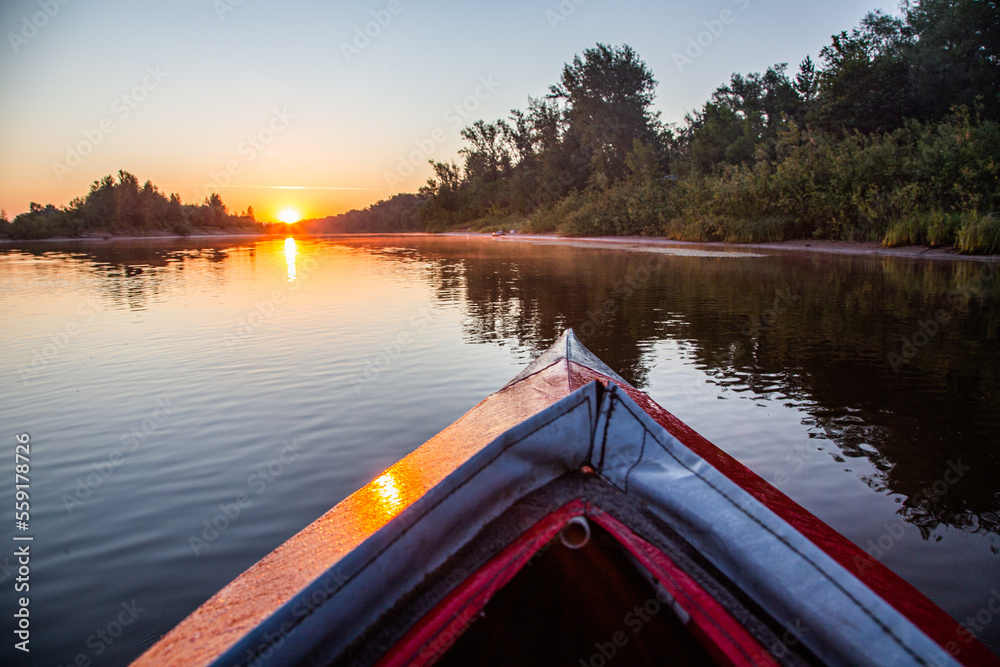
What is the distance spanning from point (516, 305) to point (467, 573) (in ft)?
30.5

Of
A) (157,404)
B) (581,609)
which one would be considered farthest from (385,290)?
(581,609)

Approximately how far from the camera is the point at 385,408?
505 cm

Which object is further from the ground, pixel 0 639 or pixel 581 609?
pixel 581 609

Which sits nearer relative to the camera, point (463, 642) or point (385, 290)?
point (463, 642)

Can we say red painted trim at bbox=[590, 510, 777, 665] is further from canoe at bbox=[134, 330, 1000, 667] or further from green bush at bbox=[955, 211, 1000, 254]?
green bush at bbox=[955, 211, 1000, 254]

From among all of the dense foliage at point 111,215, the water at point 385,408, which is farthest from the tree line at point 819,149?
the dense foliage at point 111,215

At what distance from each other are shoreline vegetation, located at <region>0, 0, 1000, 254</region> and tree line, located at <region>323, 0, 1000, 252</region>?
72 mm

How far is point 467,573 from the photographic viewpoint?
4.69 ft

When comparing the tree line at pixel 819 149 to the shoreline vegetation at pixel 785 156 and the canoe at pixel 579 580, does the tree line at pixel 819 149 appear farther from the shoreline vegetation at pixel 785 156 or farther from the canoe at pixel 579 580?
the canoe at pixel 579 580

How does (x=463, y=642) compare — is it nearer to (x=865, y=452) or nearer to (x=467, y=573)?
(x=467, y=573)

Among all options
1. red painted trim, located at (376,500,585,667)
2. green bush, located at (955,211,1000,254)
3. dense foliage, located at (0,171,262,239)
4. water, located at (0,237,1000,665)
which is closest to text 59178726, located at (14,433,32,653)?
water, located at (0,237,1000,665)

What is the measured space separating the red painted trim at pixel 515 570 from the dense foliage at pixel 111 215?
2951 inches

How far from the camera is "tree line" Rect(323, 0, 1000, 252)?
55.9 feet

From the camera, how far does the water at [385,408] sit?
110 inches
